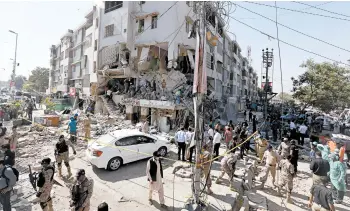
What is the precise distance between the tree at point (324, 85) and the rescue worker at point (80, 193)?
25401 mm

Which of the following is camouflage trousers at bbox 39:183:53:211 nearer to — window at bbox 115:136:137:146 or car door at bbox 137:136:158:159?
window at bbox 115:136:137:146

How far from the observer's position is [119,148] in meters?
8.95

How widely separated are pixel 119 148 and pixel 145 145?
133cm

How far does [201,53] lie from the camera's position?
19.2 ft

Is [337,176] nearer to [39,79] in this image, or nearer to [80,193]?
[80,193]

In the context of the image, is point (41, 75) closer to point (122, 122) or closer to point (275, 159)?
point (122, 122)

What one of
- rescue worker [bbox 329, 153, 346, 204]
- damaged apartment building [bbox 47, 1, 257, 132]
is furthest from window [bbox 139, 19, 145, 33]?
rescue worker [bbox 329, 153, 346, 204]

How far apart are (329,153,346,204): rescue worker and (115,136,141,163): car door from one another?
7.34 metres

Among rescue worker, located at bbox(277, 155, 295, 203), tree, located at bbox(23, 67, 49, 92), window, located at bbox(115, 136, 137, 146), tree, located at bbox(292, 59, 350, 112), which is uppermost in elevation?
tree, located at bbox(23, 67, 49, 92)

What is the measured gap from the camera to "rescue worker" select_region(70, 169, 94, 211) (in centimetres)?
448

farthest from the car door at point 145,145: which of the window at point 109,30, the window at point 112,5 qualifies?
the window at point 112,5

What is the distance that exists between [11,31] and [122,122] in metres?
20.8

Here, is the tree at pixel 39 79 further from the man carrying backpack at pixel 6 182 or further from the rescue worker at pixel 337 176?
the rescue worker at pixel 337 176

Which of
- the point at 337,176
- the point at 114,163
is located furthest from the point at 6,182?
the point at 337,176
